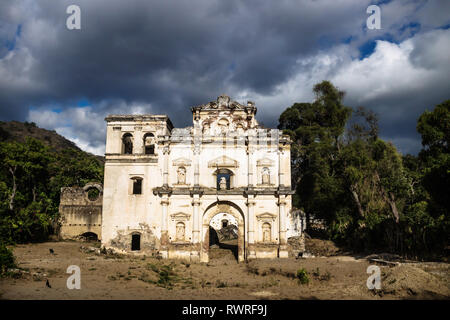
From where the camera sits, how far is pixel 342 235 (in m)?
26.5

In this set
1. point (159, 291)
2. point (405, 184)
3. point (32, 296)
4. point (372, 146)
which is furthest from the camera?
point (372, 146)

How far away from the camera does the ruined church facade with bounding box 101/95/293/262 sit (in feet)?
72.9

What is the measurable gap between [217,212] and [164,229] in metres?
3.64

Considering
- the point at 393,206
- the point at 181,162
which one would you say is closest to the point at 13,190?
the point at 181,162

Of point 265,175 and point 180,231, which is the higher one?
point 265,175

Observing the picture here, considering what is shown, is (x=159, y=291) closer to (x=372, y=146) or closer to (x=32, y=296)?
(x=32, y=296)

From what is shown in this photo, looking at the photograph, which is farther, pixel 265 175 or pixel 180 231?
pixel 265 175

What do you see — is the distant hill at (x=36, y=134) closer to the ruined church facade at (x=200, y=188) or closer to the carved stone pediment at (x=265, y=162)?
the ruined church facade at (x=200, y=188)

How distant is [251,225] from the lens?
72.6 feet

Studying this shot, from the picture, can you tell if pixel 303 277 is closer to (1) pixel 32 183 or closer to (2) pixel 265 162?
(2) pixel 265 162

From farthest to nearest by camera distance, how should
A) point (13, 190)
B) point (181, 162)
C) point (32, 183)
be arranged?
1. point (32, 183)
2. point (13, 190)
3. point (181, 162)

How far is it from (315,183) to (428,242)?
12637mm
